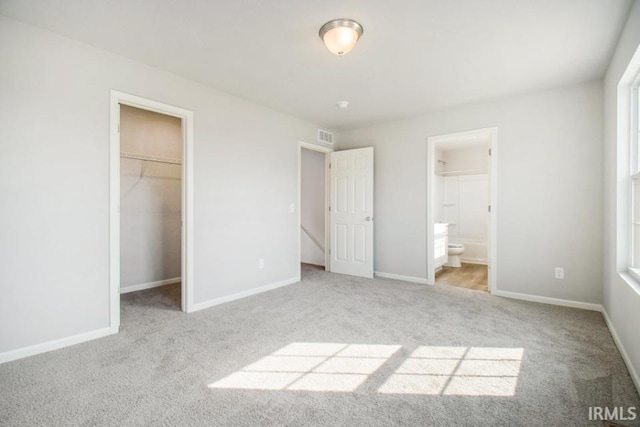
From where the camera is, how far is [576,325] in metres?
2.80

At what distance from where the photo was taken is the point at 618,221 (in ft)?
8.00

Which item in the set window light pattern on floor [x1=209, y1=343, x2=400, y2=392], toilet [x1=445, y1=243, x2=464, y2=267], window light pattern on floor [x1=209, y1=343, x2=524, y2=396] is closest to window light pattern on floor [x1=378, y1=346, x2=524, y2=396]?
window light pattern on floor [x1=209, y1=343, x2=524, y2=396]

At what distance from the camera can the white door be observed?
15.7ft

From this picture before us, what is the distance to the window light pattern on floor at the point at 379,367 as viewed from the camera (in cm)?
185

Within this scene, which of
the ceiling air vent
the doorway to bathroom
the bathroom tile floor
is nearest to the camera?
the bathroom tile floor

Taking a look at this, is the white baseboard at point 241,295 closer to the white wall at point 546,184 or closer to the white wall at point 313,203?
the white wall at point 313,203

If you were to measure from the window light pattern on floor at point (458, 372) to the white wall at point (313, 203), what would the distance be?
364 cm

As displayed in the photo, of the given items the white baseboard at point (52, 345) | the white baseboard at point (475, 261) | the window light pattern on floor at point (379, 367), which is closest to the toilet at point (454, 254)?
the white baseboard at point (475, 261)

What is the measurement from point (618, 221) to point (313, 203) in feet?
14.2

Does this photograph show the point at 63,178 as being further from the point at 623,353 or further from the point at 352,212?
the point at 623,353

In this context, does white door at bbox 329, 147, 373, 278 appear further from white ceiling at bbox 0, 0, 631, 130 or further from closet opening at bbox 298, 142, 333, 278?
white ceiling at bbox 0, 0, 631, 130

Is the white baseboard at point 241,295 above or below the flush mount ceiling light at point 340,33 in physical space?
below

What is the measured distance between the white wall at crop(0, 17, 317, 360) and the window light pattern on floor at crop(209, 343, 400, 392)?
4.92 ft

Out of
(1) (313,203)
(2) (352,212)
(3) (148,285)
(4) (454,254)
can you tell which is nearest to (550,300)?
(4) (454,254)
